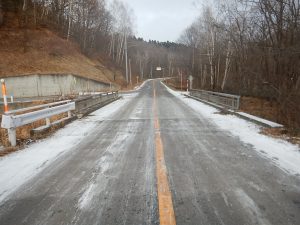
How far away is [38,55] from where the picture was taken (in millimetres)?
41875

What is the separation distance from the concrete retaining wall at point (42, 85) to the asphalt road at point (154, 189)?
30159 mm

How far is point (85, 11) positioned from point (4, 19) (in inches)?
708

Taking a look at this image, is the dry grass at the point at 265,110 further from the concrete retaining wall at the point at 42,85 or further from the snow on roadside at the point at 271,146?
the concrete retaining wall at the point at 42,85

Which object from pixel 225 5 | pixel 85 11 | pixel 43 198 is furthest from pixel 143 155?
pixel 85 11

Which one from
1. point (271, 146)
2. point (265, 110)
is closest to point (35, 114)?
point (271, 146)

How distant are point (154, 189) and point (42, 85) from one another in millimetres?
34476

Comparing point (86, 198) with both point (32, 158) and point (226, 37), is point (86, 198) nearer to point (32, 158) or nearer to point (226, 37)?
point (32, 158)

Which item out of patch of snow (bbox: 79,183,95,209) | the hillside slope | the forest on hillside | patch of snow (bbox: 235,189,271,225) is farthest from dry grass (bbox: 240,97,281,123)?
the hillside slope

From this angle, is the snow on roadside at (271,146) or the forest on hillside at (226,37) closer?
the snow on roadside at (271,146)

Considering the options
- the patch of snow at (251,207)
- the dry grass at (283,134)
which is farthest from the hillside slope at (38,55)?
the patch of snow at (251,207)

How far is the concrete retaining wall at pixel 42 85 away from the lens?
33969 mm

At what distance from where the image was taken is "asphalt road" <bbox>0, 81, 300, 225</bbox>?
136 inches

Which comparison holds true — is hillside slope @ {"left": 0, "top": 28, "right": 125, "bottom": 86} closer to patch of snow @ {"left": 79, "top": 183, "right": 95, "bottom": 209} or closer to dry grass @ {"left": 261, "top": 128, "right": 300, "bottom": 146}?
dry grass @ {"left": 261, "top": 128, "right": 300, "bottom": 146}

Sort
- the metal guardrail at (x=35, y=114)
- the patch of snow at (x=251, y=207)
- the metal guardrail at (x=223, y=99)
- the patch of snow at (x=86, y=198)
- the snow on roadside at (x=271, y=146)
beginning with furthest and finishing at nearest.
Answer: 1. the metal guardrail at (x=223, y=99)
2. the metal guardrail at (x=35, y=114)
3. the snow on roadside at (x=271, y=146)
4. the patch of snow at (x=86, y=198)
5. the patch of snow at (x=251, y=207)
